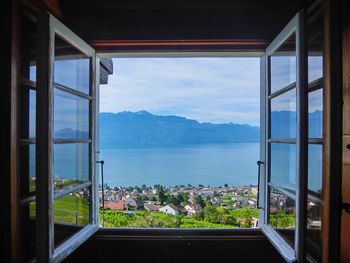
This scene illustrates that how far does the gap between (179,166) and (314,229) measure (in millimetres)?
4241

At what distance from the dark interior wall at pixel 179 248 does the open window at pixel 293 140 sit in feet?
0.83

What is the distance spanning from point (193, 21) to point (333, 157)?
5.19ft

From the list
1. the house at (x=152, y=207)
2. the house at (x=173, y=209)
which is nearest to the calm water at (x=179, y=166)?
the house at (x=152, y=207)

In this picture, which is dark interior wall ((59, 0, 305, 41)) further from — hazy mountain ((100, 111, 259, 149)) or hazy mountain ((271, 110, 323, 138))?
hazy mountain ((100, 111, 259, 149))

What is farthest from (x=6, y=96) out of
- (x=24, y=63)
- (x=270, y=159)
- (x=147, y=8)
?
(x=270, y=159)

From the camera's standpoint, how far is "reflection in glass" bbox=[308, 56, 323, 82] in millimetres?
1537

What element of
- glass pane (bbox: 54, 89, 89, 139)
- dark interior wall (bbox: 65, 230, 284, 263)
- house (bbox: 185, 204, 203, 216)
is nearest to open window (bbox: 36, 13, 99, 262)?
glass pane (bbox: 54, 89, 89, 139)

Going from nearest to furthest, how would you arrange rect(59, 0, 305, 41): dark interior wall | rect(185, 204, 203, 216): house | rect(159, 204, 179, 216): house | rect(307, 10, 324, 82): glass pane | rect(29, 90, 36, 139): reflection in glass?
rect(307, 10, 324, 82): glass pane, rect(29, 90, 36, 139): reflection in glass, rect(59, 0, 305, 41): dark interior wall, rect(159, 204, 179, 216): house, rect(185, 204, 203, 216): house

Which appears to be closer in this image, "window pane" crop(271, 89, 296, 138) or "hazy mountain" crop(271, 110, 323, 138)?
"hazy mountain" crop(271, 110, 323, 138)

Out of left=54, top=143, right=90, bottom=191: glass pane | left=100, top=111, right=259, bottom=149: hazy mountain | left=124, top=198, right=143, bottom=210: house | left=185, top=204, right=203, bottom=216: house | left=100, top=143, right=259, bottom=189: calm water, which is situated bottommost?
left=185, top=204, right=203, bottom=216: house

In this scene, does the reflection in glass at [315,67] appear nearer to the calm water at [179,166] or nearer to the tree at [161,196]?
the calm water at [179,166]

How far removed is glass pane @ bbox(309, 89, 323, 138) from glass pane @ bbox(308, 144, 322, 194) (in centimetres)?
8

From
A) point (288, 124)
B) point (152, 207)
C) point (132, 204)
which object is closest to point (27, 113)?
point (288, 124)

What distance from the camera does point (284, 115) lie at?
188 cm
